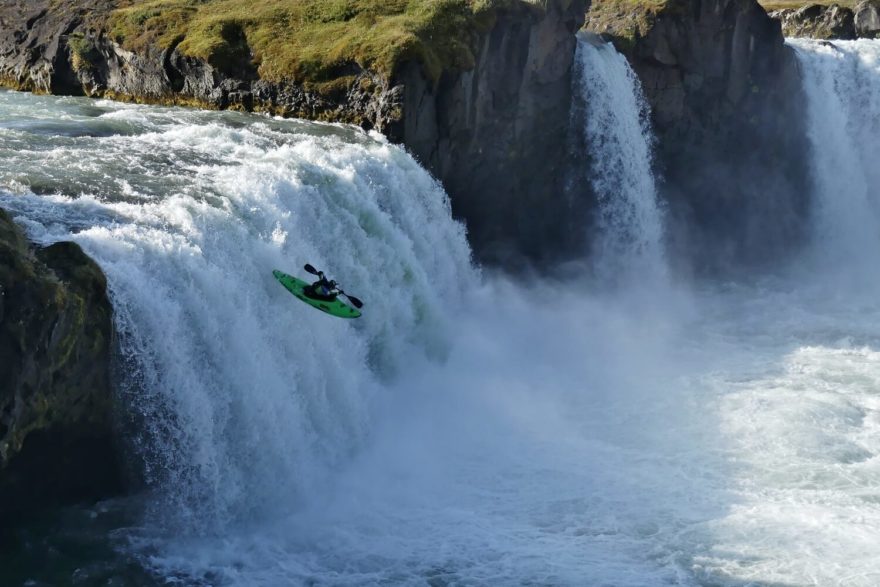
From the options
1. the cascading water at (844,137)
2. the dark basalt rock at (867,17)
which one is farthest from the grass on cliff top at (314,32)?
the dark basalt rock at (867,17)

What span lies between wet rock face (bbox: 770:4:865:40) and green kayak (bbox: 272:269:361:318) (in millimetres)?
42768

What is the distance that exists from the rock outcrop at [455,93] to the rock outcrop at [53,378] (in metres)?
12.3

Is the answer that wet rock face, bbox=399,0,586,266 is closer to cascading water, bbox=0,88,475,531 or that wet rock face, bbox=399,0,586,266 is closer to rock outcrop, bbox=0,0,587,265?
rock outcrop, bbox=0,0,587,265

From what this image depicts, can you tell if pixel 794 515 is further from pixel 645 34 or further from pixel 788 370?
pixel 645 34

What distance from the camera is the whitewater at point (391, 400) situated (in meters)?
14.7

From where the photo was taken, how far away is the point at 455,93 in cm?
2600

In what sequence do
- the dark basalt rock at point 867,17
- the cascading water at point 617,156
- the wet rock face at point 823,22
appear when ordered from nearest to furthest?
the cascading water at point 617,156
the wet rock face at point 823,22
the dark basalt rock at point 867,17

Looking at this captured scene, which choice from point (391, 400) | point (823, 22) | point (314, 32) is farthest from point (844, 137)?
point (391, 400)

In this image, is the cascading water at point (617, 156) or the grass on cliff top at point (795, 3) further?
the grass on cliff top at point (795, 3)

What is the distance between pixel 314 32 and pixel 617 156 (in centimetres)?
942

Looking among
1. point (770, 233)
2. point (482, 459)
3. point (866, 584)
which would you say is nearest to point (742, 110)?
point (770, 233)

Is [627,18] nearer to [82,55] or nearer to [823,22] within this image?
[82,55]

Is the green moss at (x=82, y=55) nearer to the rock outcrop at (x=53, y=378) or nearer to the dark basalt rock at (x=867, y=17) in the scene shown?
the rock outcrop at (x=53, y=378)

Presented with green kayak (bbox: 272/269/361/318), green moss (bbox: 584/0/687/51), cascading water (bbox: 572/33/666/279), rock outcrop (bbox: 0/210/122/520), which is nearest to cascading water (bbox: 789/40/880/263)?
green moss (bbox: 584/0/687/51)
